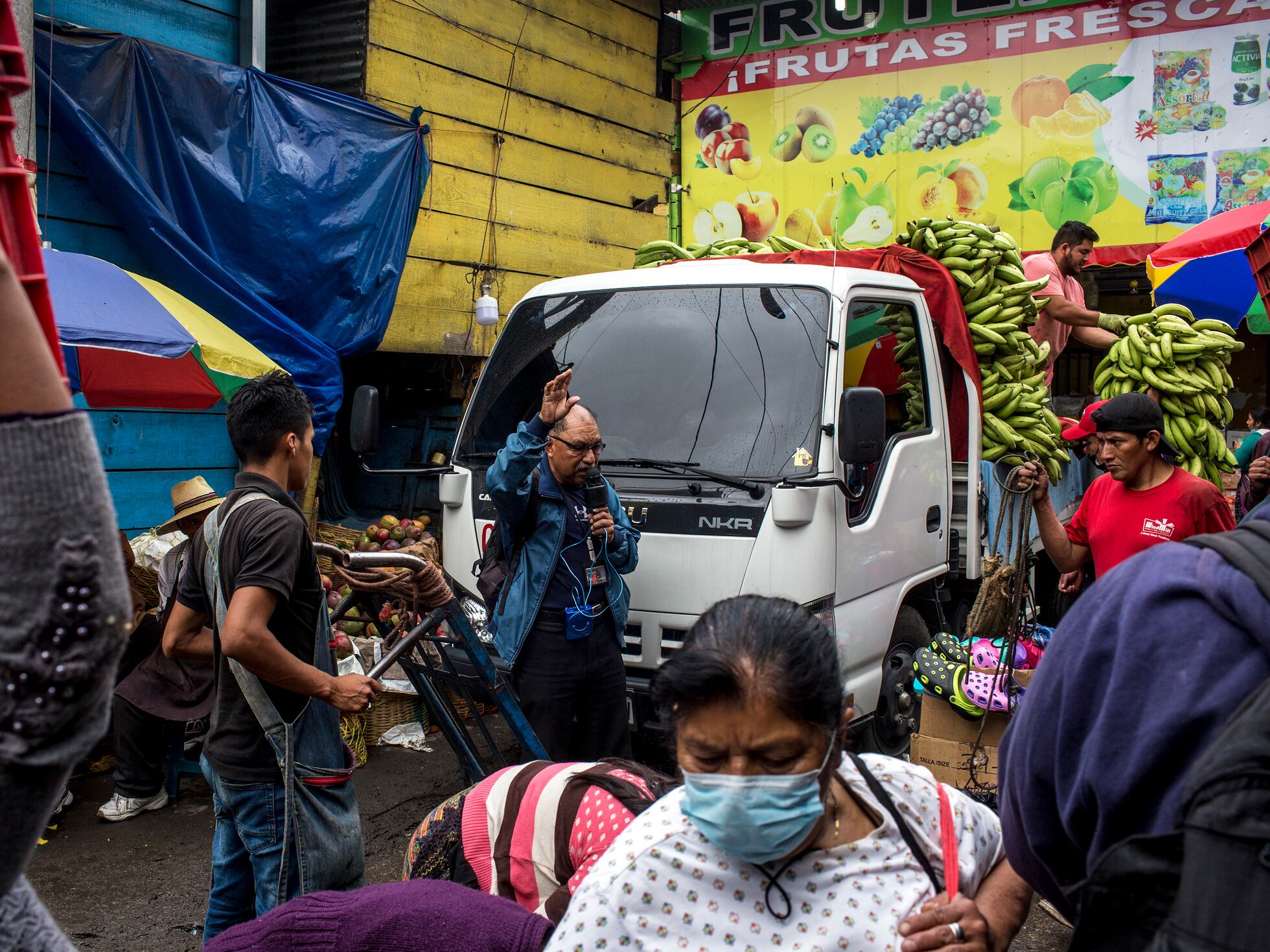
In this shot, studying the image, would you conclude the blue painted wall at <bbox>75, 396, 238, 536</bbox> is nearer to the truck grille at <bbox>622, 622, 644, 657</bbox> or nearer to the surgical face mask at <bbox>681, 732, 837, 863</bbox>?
the truck grille at <bbox>622, 622, 644, 657</bbox>

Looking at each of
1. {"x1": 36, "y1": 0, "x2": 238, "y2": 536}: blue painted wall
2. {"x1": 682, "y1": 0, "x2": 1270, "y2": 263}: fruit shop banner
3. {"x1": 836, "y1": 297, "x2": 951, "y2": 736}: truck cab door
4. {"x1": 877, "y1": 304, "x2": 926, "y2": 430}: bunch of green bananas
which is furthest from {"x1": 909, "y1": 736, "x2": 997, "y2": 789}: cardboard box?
{"x1": 682, "y1": 0, "x2": 1270, "y2": 263}: fruit shop banner

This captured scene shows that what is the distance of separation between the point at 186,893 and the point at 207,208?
4007 millimetres

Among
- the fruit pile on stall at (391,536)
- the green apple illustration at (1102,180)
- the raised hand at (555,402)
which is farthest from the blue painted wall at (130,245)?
the green apple illustration at (1102,180)

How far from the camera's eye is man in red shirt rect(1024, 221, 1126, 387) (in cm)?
659

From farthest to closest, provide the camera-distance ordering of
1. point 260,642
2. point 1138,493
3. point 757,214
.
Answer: point 757,214
point 1138,493
point 260,642

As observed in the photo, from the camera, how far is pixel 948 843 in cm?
168

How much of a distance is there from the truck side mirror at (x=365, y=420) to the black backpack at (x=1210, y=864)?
4.09 metres

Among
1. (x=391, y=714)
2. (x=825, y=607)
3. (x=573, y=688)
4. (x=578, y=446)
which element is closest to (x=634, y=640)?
(x=573, y=688)

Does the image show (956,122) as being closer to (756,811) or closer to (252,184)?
(252,184)

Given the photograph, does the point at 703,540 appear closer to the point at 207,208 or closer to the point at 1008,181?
the point at 207,208

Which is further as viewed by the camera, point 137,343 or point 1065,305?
point 1065,305

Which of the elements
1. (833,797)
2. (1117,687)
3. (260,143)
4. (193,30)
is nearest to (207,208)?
(260,143)

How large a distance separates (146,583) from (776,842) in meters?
4.61

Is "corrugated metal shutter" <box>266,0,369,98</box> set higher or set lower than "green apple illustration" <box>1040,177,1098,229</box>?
higher
